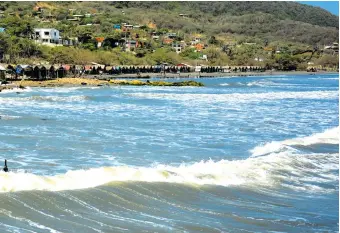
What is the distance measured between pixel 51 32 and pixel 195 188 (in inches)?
3248

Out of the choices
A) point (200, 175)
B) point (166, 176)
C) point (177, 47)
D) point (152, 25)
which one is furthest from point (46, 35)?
point (152, 25)

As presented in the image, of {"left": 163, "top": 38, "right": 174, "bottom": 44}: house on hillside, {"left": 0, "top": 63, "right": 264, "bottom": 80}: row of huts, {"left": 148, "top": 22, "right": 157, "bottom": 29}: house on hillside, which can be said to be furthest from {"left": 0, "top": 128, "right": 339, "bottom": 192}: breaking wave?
{"left": 148, "top": 22, "right": 157, "bottom": 29}: house on hillside

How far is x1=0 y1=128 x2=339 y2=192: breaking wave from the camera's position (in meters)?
11.6

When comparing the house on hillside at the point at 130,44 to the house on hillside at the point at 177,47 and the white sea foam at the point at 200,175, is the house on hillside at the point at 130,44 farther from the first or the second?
the white sea foam at the point at 200,175

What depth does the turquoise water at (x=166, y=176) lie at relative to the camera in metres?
9.62

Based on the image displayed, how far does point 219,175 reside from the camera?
43.4 feet

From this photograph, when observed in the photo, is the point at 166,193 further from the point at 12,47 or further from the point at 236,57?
the point at 236,57

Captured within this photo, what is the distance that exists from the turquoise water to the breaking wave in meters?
0.02

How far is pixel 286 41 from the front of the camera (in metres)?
187

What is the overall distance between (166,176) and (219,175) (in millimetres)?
1251

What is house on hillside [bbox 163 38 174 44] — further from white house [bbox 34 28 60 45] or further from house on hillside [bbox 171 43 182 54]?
white house [bbox 34 28 60 45]

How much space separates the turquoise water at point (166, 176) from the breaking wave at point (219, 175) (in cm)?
2

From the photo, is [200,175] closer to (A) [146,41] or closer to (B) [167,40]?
(A) [146,41]

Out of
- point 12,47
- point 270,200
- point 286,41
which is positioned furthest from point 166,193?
point 286,41
